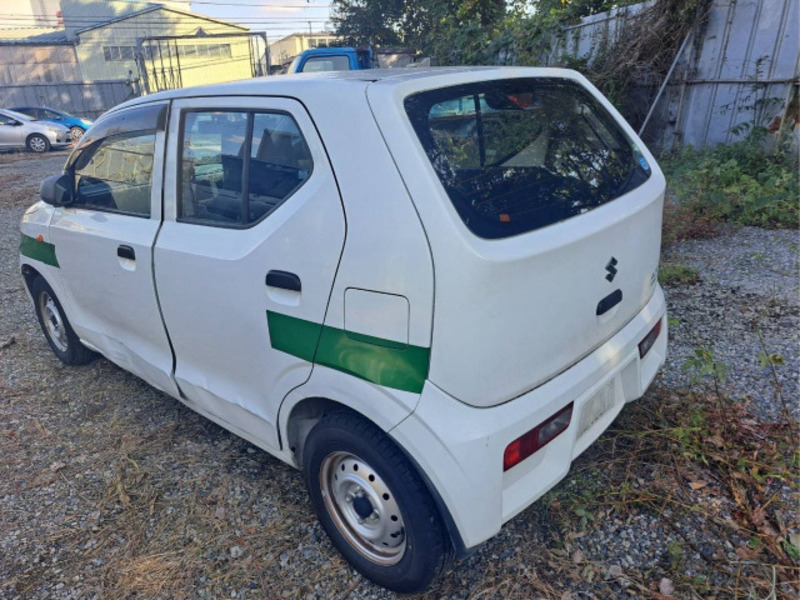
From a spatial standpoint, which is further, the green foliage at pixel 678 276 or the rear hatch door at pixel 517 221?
the green foliage at pixel 678 276

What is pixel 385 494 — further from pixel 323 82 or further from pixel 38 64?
pixel 38 64

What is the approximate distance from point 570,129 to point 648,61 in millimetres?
7524

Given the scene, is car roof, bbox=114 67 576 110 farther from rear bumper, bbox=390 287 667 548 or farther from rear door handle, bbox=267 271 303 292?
rear bumper, bbox=390 287 667 548

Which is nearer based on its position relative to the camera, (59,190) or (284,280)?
(284,280)

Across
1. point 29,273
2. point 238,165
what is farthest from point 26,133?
point 238,165

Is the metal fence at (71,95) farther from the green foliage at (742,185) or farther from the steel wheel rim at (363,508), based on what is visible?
the steel wheel rim at (363,508)

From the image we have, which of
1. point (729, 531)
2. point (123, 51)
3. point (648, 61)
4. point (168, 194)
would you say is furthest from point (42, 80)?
point (729, 531)

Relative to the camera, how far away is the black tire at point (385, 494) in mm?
1852

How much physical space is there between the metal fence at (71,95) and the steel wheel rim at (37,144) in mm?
7463

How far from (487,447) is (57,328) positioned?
3557mm

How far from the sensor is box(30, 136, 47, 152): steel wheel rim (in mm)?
18000

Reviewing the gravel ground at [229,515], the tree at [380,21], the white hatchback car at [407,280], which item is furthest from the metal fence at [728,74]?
the tree at [380,21]

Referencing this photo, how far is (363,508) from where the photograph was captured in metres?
2.10

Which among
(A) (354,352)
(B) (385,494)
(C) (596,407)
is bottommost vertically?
(B) (385,494)
